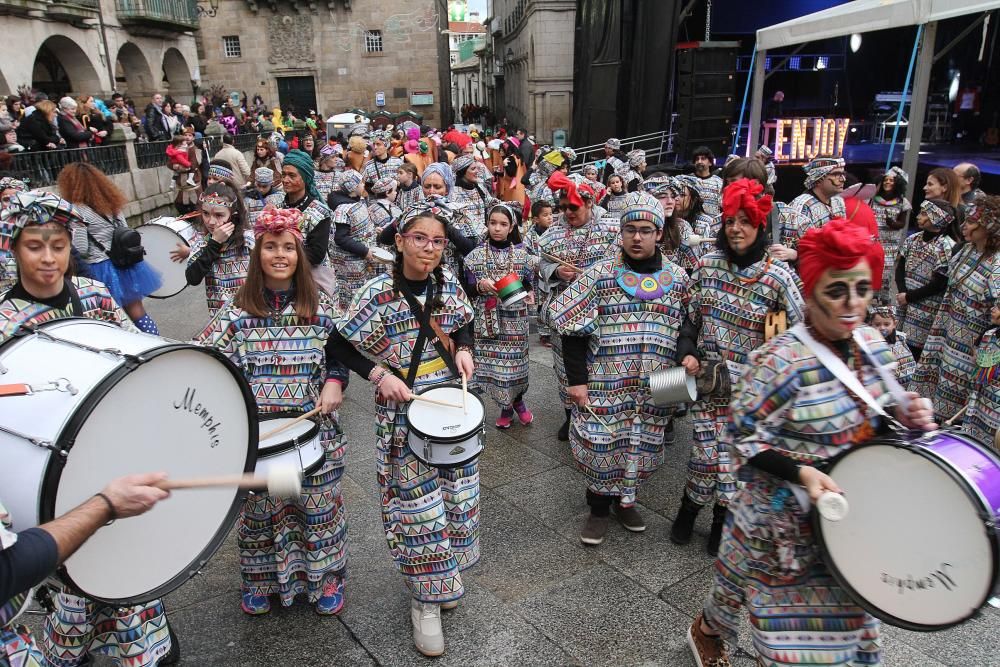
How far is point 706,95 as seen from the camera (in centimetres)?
1499

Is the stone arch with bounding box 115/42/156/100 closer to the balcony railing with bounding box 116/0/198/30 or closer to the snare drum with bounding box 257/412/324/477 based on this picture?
the balcony railing with bounding box 116/0/198/30

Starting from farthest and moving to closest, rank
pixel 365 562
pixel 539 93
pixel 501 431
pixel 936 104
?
pixel 539 93 < pixel 936 104 < pixel 501 431 < pixel 365 562

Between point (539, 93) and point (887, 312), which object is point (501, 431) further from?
point (539, 93)

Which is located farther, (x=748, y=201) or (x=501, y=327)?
(x=501, y=327)

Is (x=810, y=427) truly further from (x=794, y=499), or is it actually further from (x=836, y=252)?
(x=836, y=252)

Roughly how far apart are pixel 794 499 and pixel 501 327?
3.40 meters

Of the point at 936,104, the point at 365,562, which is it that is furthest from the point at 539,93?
the point at 365,562

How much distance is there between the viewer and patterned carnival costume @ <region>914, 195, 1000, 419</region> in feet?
14.2

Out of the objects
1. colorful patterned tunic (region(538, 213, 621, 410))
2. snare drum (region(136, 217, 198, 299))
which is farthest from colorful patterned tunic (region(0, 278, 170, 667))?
colorful patterned tunic (region(538, 213, 621, 410))

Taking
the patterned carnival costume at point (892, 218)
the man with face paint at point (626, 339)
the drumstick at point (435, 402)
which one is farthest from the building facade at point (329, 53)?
the drumstick at point (435, 402)

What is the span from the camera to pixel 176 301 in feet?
32.6

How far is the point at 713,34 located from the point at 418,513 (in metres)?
19.5

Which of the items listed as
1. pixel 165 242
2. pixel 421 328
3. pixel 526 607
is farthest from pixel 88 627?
pixel 165 242

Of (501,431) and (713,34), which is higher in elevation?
(713,34)
